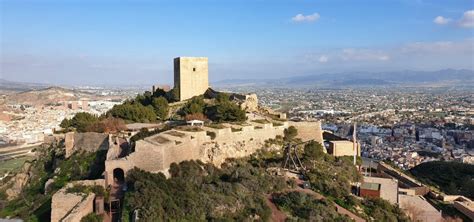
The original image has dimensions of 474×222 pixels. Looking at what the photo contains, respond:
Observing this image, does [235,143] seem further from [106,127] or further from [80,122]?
[80,122]

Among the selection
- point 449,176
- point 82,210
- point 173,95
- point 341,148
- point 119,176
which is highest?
point 173,95

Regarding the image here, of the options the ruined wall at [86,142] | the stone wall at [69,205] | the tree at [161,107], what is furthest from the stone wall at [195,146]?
the tree at [161,107]

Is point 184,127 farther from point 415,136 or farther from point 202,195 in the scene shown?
point 415,136

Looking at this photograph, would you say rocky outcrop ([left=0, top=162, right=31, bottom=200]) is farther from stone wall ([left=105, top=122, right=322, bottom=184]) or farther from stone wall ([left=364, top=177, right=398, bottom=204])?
stone wall ([left=364, top=177, right=398, bottom=204])

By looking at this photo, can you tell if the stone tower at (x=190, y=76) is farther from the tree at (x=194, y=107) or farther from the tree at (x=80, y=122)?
the tree at (x=80, y=122)

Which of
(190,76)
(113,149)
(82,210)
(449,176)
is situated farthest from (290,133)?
(449,176)

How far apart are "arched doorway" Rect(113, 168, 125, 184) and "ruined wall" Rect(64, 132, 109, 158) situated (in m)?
4.23

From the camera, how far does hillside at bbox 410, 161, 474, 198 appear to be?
26.6 m

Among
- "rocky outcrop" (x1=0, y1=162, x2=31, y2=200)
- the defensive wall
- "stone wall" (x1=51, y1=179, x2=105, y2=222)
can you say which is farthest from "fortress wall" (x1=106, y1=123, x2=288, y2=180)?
"rocky outcrop" (x1=0, y1=162, x2=31, y2=200)

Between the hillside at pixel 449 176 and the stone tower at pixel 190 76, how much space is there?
1564 centimetres

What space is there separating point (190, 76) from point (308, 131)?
34.5ft

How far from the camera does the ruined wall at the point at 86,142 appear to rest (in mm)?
21484

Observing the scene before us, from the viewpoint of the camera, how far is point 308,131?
2438 centimetres

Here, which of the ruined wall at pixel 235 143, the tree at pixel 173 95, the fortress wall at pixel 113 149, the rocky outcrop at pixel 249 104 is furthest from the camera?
the tree at pixel 173 95
